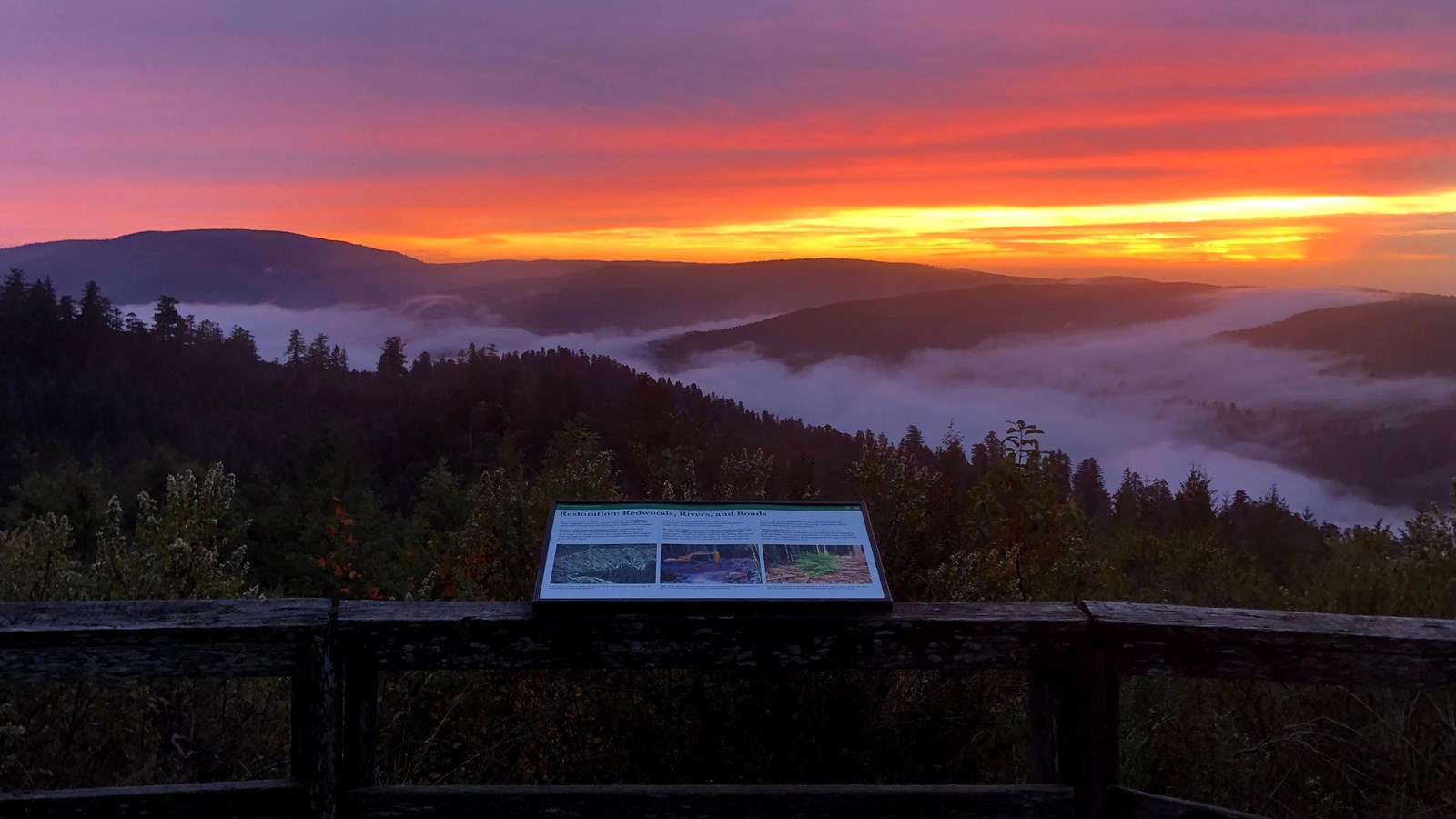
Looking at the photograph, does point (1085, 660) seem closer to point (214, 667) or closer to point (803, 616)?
point (803, 616)

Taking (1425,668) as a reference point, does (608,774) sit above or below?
below

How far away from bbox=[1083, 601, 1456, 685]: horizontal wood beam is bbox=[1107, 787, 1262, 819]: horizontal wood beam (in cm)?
33

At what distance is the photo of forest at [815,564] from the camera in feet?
8.93

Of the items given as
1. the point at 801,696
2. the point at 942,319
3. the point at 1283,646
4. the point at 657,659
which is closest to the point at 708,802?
the point at 657,659

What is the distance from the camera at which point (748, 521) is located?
2941 mm

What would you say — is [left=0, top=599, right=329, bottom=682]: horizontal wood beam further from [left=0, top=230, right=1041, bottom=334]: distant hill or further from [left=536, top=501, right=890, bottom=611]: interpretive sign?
[left=0, top=230, right=1041, bottom=334]: distant hill

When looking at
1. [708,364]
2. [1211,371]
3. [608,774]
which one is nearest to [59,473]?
[608,774]

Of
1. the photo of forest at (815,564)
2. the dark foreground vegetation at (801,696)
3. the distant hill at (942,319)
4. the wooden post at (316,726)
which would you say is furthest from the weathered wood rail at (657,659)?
the distant hill at (942,319)

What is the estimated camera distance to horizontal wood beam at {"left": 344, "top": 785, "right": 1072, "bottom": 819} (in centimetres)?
266

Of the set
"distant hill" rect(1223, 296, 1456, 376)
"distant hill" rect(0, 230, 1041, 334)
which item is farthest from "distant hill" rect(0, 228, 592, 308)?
"distant hill" rect(1223, 296, 1456, 376)

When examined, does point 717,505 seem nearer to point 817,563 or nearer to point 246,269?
point 817,563

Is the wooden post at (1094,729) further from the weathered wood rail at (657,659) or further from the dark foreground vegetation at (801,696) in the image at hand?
the dark foreground vegetation at (801,696)

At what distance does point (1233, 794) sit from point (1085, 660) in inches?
55.5

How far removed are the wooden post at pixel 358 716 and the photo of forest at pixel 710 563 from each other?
31.7 inches
